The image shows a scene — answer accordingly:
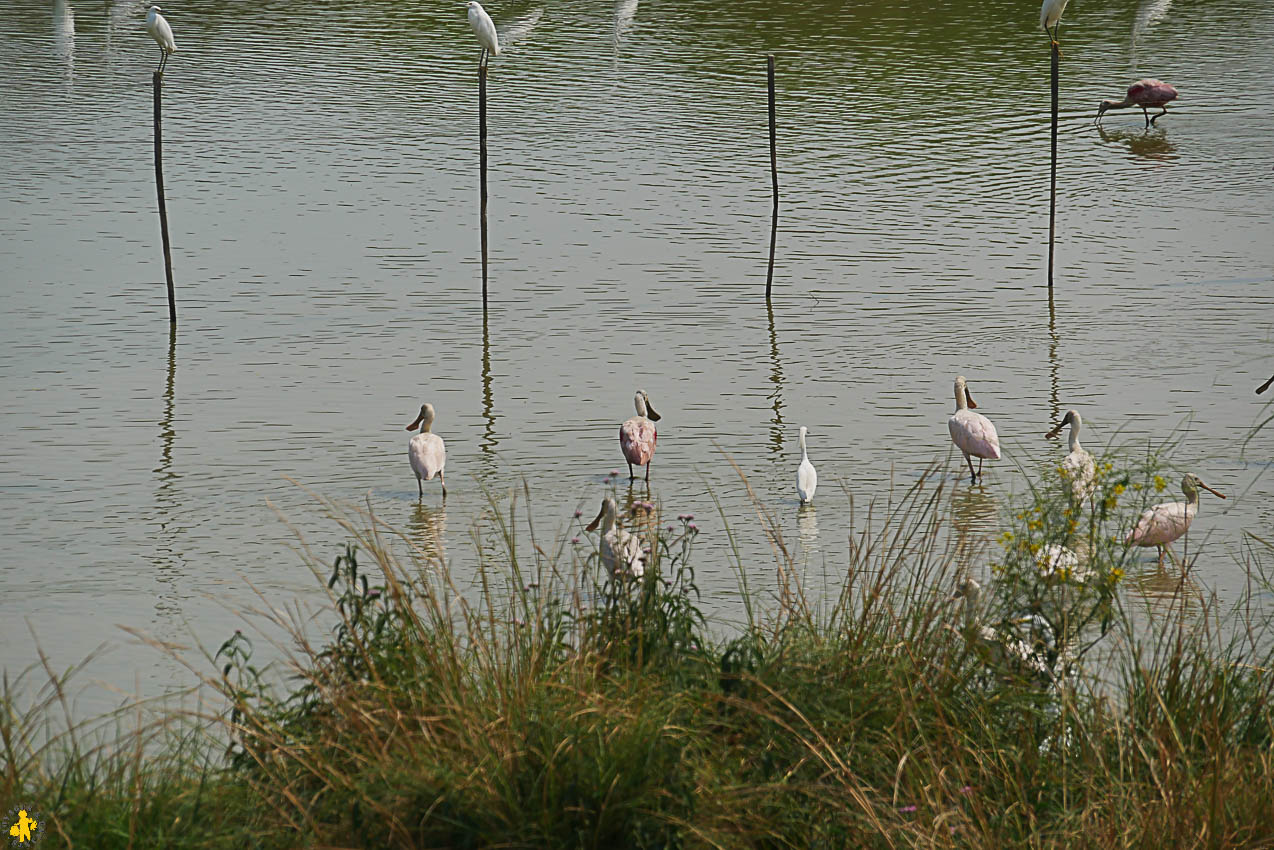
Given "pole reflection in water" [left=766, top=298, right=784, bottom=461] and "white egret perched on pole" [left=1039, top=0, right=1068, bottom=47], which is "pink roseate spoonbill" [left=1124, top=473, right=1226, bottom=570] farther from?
"white egret perched on pole" [left=1039, top=0, right=1068, bottom=47]

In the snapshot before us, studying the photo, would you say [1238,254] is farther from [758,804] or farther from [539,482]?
[758,804]

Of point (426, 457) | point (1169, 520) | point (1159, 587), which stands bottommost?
point (426, 457)

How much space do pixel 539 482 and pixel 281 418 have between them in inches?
126

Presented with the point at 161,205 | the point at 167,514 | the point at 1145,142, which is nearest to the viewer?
the point at 167,514

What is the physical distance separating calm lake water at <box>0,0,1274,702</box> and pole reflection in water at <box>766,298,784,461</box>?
7 centimetres

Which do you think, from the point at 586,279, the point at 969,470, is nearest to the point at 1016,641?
the point at 969,470

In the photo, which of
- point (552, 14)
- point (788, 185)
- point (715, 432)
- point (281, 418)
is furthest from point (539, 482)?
point (552, 14)

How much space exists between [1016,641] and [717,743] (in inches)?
44.0

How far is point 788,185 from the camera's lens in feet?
80.7

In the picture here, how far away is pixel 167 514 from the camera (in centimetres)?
1138

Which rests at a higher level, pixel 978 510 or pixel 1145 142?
pixel 978 510

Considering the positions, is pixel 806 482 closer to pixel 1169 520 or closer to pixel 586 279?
pixel 1169 520

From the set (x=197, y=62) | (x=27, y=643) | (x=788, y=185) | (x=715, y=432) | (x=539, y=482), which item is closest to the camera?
(x=27, y=643)

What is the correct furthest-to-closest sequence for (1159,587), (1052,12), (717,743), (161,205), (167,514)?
(1052,12)
(161,205)
(167,514)
(1159,587)
(717,743)
